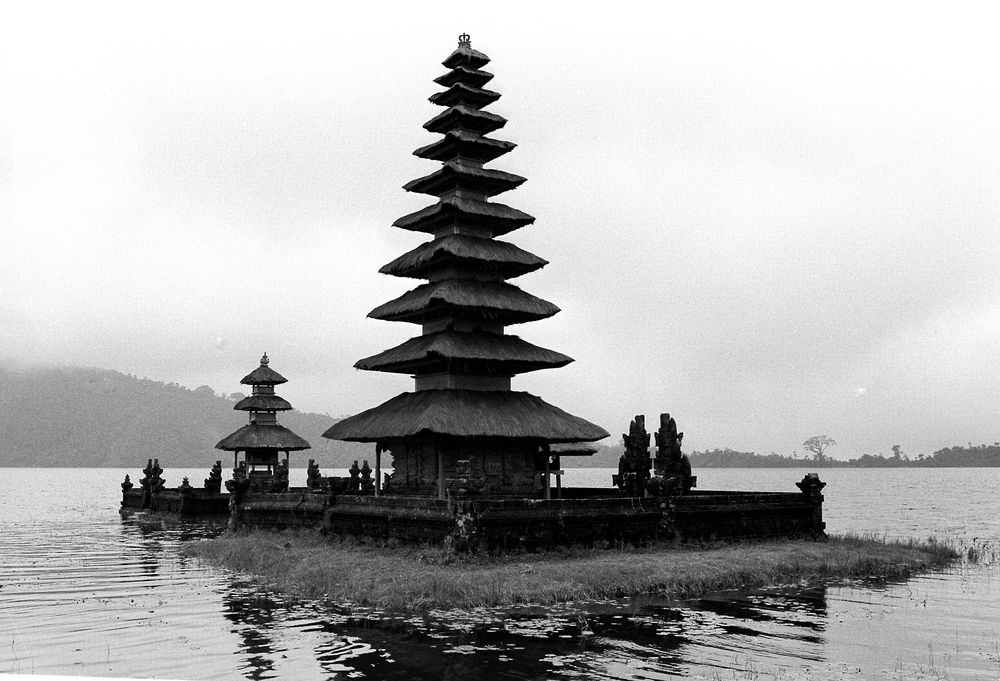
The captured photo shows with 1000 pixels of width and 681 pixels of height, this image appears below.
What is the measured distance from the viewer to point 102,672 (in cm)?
1619

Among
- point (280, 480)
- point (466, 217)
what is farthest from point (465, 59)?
point (280, 480)

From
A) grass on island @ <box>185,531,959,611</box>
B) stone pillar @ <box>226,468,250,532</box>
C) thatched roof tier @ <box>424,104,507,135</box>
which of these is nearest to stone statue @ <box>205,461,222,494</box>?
stone pillar @ <box>226,468,250,532</box>

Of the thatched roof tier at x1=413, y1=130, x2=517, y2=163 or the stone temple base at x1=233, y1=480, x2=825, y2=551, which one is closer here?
the stone temple base at x1=233, y1=480, x2=825, y2=551

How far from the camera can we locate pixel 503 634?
754 inches

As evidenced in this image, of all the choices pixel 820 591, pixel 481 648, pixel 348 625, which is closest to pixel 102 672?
pixel 348 625

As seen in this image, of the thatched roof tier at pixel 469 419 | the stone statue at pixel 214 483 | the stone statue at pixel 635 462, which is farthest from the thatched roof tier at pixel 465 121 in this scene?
the stone statue at pixel 214 483

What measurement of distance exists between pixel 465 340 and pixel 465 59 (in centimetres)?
1328

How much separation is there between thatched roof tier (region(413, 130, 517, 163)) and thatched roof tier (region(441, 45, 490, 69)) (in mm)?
3233

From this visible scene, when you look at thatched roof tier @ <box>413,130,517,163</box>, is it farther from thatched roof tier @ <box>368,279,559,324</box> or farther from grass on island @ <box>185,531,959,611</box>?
grass on island @ <box>185,531,959,611</box>

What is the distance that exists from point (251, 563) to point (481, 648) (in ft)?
51.4

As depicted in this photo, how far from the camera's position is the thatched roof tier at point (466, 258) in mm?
36125

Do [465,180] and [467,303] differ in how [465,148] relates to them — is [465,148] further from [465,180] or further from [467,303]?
[467,303]

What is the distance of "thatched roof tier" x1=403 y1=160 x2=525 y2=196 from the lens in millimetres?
38156

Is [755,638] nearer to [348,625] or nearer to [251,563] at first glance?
[348,625]
